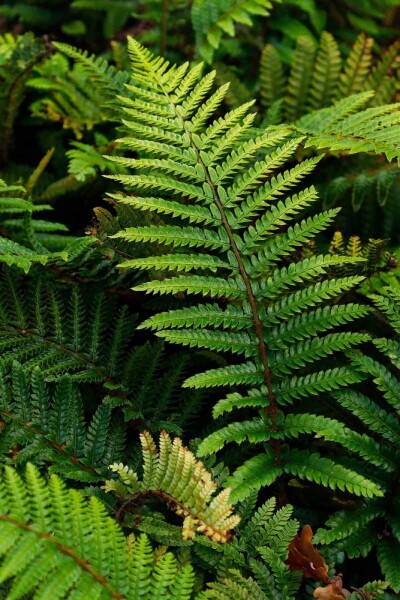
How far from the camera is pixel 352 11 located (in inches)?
121

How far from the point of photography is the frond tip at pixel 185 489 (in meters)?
1.28

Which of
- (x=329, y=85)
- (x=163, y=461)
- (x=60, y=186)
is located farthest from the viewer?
(x=329, y=85)

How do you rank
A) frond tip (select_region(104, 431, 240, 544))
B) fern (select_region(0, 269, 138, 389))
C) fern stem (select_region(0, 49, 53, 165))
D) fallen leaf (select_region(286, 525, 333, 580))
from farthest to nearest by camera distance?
1. fern stem (select_region(0, 49, 53, 165))
2. fern (select_region(0, 269, 138, 389))
3. fallen leaf (select_region(286, 525, 333, 580))
4. frond tip (select_region(104, 431, 240, 544))

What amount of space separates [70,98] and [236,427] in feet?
5.69

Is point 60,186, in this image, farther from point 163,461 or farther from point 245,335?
point 163,461

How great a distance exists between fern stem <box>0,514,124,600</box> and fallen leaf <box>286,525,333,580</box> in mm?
492

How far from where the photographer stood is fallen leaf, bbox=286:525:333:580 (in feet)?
4.78

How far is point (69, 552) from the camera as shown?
118 cm

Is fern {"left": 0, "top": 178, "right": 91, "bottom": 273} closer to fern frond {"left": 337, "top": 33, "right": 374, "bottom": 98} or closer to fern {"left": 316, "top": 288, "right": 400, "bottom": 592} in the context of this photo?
fern {"left": 316, "top": 288, "right": 400, "bottom": 592}

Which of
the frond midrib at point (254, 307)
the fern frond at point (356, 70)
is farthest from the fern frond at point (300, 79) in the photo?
the frond midrib at point (254, 307)

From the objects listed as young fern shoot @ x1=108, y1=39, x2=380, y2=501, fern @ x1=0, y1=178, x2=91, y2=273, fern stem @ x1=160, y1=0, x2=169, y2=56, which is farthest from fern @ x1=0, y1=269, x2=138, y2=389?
fern stem @ x1=160, y1=0, x2=169, y2=56

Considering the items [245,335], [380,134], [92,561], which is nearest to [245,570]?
[92,561]

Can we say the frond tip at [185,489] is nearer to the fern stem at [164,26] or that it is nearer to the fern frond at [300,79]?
the fern frond at [300,79]

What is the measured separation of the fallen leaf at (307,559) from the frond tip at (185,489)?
222mm
